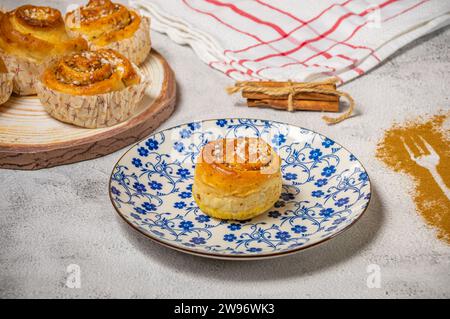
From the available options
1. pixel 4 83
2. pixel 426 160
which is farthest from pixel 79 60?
pixel 426 160

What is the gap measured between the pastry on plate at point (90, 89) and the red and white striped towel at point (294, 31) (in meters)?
0.64

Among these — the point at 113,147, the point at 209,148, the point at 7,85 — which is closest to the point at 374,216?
the point at 209,148

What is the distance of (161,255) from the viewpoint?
1.85m

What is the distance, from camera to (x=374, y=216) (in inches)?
80.1

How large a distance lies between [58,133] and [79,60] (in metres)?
0.31

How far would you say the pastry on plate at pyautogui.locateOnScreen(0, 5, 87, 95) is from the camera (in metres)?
2.47

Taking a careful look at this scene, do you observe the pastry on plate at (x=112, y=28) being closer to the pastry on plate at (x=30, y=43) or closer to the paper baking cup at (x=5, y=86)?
the pastry on plate at (x=30, y=43)

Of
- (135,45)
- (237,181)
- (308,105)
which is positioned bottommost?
(308,105)

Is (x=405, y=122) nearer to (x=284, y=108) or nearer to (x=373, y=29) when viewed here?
(x=284, y=108)

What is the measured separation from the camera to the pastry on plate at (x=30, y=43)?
2.47 m

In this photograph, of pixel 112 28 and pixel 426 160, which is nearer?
pixel 426 160

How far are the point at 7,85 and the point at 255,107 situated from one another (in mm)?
1037

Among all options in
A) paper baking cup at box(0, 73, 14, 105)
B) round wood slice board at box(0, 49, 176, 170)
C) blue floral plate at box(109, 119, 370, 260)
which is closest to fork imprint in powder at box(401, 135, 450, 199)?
blue floral plate at box(109, 119, 370, 260)

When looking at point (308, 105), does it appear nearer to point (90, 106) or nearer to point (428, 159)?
point (428, 159)
